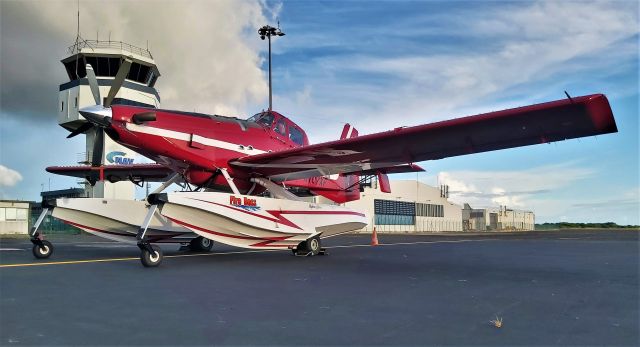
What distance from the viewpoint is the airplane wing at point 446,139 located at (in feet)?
26.5

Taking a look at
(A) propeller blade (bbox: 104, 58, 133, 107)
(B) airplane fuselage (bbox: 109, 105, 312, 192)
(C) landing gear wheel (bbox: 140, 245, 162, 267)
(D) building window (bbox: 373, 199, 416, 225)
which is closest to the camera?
(C) landing gear wheel (bbox: 140, 245, 162, 267)

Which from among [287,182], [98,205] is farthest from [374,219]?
[98,205]

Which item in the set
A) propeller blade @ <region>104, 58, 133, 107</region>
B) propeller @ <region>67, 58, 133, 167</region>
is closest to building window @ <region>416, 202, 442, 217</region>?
propeller @ <region>67, 58, 133, 167</region>

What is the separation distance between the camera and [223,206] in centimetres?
1025

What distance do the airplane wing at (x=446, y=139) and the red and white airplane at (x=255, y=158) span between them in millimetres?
22

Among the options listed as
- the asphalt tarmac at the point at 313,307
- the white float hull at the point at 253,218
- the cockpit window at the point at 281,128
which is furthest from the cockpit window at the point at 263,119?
the asphalt tarmac at the point at 313,307

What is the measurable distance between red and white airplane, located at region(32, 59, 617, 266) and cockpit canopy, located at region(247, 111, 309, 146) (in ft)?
0.12

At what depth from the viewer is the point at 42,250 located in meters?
10.9

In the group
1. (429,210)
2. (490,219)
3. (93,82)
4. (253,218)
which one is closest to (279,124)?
(253,218)

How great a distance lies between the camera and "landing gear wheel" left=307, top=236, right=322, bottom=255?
42.1ft

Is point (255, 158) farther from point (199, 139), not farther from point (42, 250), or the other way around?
point (42, 250)

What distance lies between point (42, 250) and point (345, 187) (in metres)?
9.94

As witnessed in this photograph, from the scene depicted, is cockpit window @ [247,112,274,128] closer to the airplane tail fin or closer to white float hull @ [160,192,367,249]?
white float hull @ [160,192,367,249]

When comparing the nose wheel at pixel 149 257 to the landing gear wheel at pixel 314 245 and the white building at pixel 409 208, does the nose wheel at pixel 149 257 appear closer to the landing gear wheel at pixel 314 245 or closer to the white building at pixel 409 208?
the landing gear wheel at pixel 314 245
